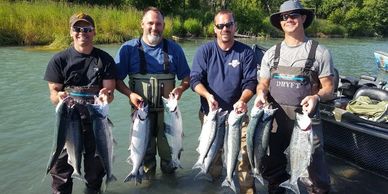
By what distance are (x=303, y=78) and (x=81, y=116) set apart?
8.11ft

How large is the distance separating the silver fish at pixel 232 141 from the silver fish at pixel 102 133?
4.36ft

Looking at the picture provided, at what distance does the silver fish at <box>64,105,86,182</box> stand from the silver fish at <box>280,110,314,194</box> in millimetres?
2286

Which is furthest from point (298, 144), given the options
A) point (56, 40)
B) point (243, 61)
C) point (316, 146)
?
point (56, 40)

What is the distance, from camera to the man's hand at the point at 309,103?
413cm

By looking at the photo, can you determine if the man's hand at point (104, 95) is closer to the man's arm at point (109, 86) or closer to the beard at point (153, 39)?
the man's arm at point (109, 86)

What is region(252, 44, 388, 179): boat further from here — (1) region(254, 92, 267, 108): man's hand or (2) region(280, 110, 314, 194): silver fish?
(1) region(254, 92, 267, 108): man's hand

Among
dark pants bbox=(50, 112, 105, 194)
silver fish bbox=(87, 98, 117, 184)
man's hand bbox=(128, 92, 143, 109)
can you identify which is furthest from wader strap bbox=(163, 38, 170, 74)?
dark pants bbox=(50, 112, 105, 194)

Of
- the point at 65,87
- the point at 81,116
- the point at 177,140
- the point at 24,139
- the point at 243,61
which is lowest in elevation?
the point at 24,139

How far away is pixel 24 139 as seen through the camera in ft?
24.5

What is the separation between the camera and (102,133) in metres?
4.37

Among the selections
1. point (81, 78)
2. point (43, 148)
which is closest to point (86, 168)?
point (81, 78)

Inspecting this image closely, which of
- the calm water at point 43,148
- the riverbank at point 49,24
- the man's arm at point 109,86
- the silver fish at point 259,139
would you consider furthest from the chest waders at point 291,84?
the riverbank at point 49,24

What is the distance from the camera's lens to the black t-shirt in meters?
4.43

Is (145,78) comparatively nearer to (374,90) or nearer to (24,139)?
(24,139)
